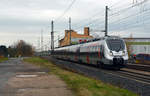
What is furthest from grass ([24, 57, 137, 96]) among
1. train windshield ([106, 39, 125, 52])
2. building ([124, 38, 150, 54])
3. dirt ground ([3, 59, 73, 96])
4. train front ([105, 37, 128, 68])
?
building ([124, 38, 150, 54])

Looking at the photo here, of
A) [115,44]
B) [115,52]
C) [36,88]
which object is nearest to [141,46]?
[115,44]

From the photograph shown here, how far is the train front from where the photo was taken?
20.8 metres

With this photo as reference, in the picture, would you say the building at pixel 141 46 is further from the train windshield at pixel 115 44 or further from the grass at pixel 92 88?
the grass at pixel 92 88

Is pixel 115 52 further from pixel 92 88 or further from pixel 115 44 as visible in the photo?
pixel 92 88

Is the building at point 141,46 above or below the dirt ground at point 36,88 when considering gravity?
above

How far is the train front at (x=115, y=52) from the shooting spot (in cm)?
2084

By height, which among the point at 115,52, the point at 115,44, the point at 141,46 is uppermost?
the point at 141,46

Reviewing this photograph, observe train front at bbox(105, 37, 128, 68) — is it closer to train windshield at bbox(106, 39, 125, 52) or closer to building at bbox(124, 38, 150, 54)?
train windshield at bbox(106, 39, 125, 52)

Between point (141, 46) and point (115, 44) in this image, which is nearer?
point (115, 44)

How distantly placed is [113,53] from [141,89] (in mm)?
10893

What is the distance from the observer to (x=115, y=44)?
2177 centimetres

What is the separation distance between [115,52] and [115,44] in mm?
875

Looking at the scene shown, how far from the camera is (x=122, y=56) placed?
21.4 meters

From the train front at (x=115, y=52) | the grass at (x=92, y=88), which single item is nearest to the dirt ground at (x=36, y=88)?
the grass at (x=92, y=88)
